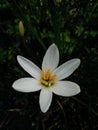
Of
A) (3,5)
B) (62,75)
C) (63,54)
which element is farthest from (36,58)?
(3,5)

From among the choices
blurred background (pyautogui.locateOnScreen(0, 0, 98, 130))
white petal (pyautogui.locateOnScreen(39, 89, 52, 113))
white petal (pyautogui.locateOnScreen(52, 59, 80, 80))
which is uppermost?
white petal (pyautogui.locateOnScreen(52, 59, 80, 80))

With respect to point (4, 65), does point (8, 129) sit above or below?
below

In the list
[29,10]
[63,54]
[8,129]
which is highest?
[29,10]

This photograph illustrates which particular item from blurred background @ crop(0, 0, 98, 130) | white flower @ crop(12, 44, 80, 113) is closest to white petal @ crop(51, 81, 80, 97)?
white flower @ crop(12, 44, 80, 113)

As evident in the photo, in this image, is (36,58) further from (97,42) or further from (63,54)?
(97,42)

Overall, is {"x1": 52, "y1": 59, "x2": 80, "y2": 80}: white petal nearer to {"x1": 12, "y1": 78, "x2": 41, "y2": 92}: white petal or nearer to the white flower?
the white flower

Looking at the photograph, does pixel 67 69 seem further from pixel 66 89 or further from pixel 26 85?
pixel 26 85
